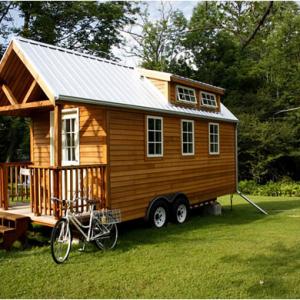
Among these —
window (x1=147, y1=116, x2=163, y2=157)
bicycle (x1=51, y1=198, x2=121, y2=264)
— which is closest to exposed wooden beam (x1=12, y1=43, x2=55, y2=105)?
bicycle (x1=51, y1=198, x2=121, y2=264)

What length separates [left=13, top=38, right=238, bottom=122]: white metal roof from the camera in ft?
24.6

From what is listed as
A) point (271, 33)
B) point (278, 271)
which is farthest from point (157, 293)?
point (271, 33)

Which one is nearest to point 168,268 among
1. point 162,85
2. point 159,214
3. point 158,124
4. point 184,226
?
point 159,214

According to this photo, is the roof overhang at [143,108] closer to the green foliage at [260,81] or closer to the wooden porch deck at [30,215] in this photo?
the wooden porch deck at [30,215]

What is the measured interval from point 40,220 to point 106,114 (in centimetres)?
255

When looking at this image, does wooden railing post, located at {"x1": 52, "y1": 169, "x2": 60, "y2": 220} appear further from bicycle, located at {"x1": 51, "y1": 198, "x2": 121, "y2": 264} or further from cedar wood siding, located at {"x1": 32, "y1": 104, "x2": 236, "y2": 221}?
cedar wood siding, located at {"x1": 32, "y1": 104, "x2": 236, "y2": 221}

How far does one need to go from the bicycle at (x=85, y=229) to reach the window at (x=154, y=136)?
2068 millimetres

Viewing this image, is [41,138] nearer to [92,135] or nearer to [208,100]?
[92,135]

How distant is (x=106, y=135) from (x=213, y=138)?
16.8 feet

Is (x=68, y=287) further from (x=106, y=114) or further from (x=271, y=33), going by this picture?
(x=271, y=33)

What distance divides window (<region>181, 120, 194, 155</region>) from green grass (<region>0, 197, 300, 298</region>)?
264cm

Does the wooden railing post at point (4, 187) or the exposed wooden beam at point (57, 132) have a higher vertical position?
the exposed wooden beam at point (57, 132)

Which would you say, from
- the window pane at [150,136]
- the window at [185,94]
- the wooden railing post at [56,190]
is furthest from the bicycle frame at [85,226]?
the window at [185,94]

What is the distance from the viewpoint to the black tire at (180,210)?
10.1 meters
